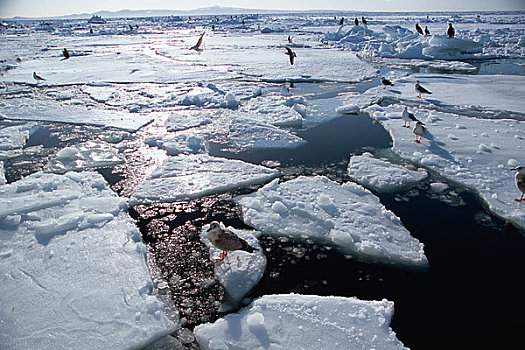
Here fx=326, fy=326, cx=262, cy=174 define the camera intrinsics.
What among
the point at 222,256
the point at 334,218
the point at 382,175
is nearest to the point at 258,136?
the point at 382,175

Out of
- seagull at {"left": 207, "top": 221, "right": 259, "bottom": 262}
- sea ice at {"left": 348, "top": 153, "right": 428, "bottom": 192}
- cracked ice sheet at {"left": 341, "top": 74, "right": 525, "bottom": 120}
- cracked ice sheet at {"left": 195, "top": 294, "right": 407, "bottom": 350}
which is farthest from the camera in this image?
A: cracked ice sheet at {"left": 341, "top": 74, "right": 525, "bottom": 120}

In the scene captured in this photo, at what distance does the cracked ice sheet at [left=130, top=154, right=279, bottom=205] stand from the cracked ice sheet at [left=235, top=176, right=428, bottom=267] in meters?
0.47

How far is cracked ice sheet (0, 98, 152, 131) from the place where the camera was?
8.05 metres

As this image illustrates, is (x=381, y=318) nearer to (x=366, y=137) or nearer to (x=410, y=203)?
(x=410, y=203)

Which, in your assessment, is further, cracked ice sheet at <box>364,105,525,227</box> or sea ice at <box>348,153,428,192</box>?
sea ice at <box>348,153,428,192</box>

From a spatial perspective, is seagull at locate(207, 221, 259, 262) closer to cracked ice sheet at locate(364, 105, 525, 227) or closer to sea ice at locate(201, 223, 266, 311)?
sea ice at locate(201, 223, 266, 311)

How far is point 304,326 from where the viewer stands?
9.04 ft

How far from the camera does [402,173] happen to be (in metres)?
5.36

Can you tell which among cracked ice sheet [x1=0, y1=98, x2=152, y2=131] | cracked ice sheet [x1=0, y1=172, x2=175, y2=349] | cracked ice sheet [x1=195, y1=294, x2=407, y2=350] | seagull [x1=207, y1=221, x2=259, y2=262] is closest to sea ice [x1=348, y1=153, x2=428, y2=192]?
→ cracked ice sheet [x1=195, y1=294, x2=407, y2=350]

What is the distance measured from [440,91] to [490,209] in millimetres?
7427

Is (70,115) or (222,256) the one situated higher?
(70,115)

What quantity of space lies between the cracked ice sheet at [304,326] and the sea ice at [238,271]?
0.24 m

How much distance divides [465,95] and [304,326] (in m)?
10.1

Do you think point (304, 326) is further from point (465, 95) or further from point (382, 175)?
point (465, 95)
